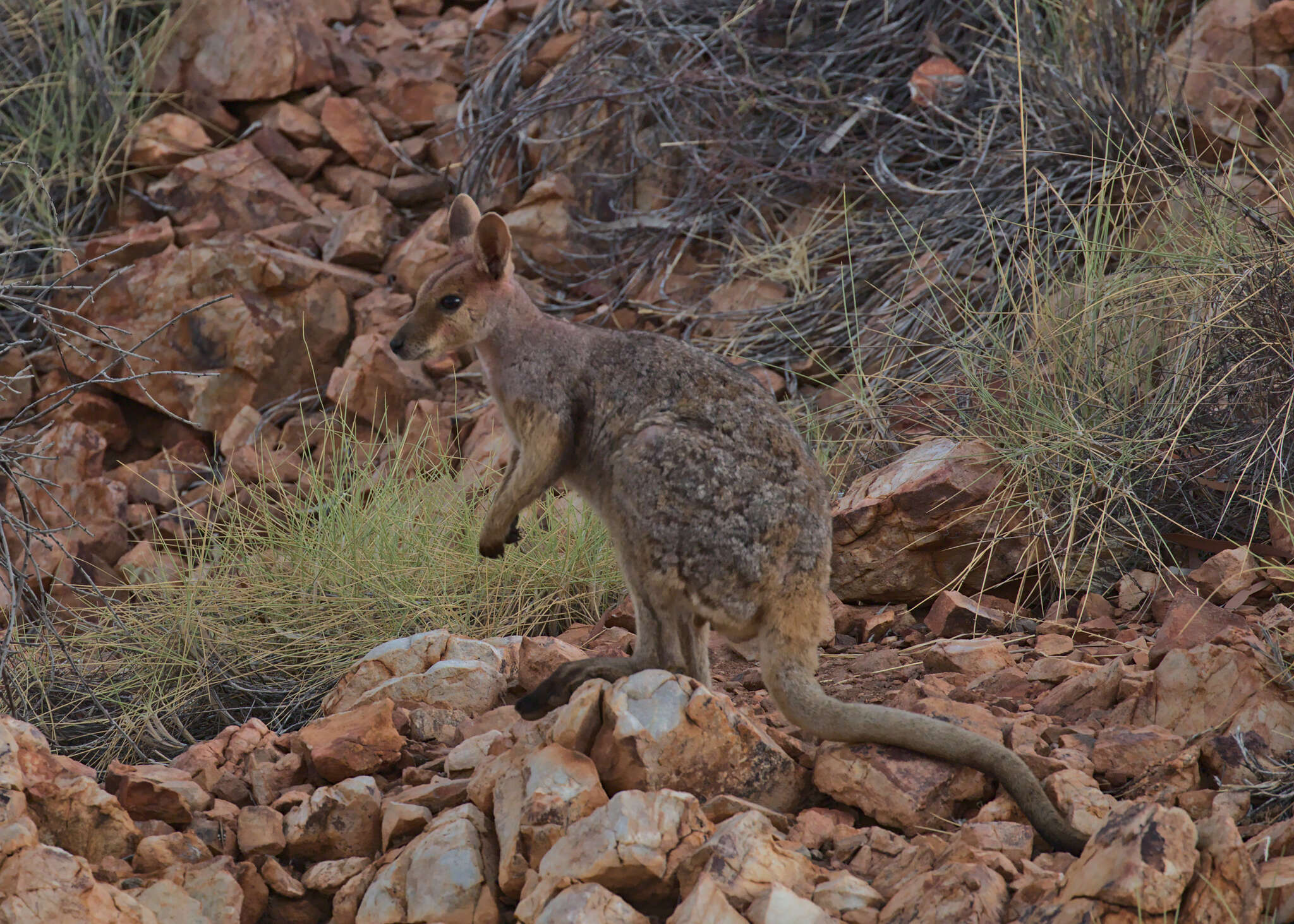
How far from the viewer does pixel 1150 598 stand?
18.3ft

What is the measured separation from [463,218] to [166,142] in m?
5.97

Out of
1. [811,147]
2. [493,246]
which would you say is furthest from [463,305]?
[811,147]

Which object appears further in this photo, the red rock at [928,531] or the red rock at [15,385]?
the red rock at [15,385]

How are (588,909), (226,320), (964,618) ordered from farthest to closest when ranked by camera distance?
1. (226,320)
2. (964,618)
3. (588,909)

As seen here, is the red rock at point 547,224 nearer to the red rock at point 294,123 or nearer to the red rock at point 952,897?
the red rock at point 294,123

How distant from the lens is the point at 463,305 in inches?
207

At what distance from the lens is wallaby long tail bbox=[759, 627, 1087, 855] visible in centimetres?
371

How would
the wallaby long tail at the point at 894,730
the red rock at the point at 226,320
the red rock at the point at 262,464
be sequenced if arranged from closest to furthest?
the wallaby long tail at the point at 894,730 → the red rock at the point at 262,464 → the red rock at the point at 226,320

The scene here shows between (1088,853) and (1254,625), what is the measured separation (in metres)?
1.83

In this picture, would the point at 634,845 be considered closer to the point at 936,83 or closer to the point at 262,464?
the point at 262,464

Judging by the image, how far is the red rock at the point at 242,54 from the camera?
1061cm

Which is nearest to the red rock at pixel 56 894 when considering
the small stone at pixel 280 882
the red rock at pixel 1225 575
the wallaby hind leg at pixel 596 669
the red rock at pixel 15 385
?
the small stone at pixel 280 882

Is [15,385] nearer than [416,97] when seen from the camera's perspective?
Yes

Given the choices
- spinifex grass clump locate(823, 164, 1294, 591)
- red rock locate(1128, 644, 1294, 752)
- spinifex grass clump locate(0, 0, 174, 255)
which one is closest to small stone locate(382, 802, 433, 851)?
red rock locate(1128, 644, 1294, 752)
